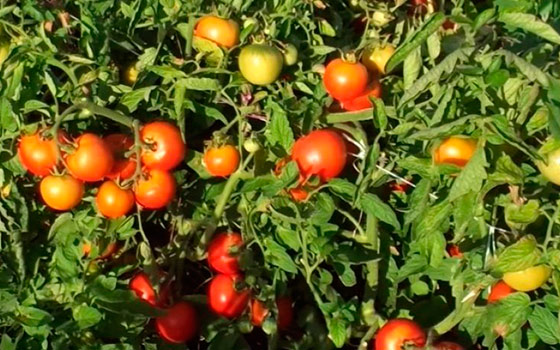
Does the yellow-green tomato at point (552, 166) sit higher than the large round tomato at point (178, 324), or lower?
higher

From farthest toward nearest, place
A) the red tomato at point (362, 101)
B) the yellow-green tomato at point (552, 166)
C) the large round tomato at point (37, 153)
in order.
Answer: the red tomato at point (362, 101) < the large round tomato at point (37, 153) < the yellow-green tomato at point (552, 166)

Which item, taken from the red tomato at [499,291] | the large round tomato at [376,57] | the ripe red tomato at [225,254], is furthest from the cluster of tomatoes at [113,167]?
the red tomato at [499,291]

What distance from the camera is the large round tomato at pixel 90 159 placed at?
4.80 ft

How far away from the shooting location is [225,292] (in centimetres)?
157

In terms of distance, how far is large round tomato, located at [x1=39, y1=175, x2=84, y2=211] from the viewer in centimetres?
151

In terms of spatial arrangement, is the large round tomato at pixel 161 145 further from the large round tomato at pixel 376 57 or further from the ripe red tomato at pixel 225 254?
the large round tomato at pixel 376 57

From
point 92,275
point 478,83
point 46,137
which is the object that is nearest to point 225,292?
point 92,275

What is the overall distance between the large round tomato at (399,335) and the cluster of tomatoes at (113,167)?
1.32ft

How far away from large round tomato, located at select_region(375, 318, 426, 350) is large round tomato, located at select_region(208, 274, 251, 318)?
23 cm

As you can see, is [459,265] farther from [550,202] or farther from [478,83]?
[478,83]

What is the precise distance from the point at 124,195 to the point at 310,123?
1.06 ft

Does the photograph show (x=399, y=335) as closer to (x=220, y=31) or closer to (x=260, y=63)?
(x=260, y=63)

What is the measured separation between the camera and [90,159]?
1.46 metres

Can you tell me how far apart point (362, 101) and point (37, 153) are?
0.53 metres
